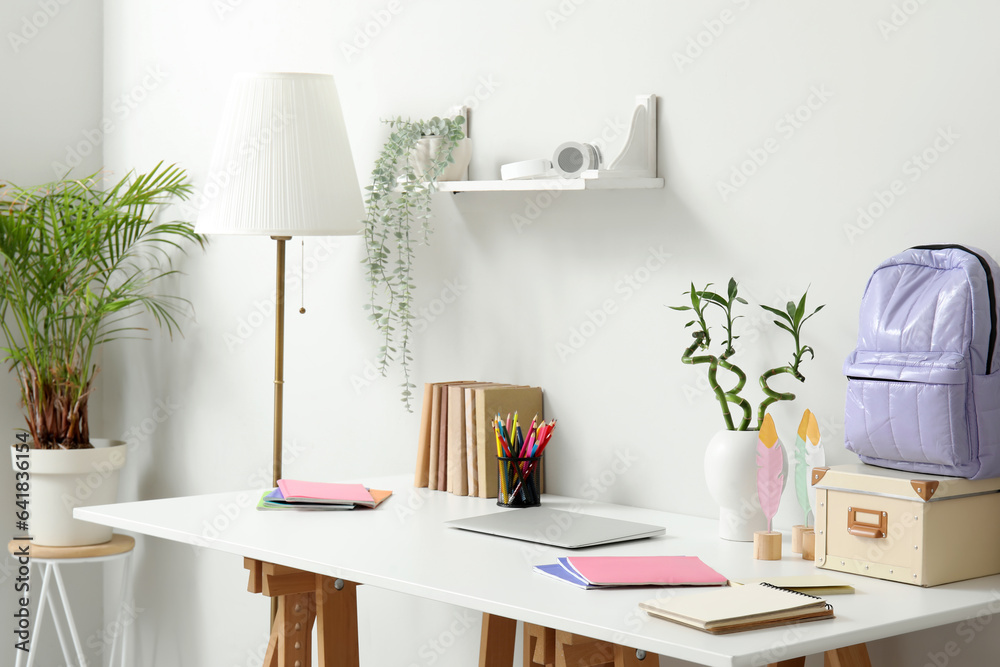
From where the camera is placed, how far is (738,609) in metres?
1.40

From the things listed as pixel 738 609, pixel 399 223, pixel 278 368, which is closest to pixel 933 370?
pixel 738 609

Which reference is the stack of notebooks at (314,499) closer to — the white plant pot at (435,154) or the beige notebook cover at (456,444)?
the beige notebook cover at (456,444)

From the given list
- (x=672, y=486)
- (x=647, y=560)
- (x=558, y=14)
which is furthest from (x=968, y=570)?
(x=558, y=14)

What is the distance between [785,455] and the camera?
1.91m

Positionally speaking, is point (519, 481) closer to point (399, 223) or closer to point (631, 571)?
point (631, 571)

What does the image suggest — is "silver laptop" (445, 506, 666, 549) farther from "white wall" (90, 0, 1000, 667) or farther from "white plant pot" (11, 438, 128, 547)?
"white plant pot" (11, 438, 128, 547)

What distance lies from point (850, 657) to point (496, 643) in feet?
2.66

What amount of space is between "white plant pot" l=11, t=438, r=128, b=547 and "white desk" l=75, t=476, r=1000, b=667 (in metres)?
1.09

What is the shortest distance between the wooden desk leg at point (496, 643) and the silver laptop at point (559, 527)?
A: 324 millimetres

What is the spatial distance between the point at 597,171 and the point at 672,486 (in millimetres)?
653

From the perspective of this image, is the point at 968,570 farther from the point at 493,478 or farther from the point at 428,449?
the point at 428,449

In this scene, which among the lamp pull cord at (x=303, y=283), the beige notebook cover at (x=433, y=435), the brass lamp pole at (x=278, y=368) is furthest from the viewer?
the lamp pull cord at (x=303, y=283)

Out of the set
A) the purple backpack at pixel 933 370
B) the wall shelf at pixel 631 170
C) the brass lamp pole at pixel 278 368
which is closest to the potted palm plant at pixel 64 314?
the brass lamp pole at pixel 278 368

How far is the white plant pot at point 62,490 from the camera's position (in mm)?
3230
